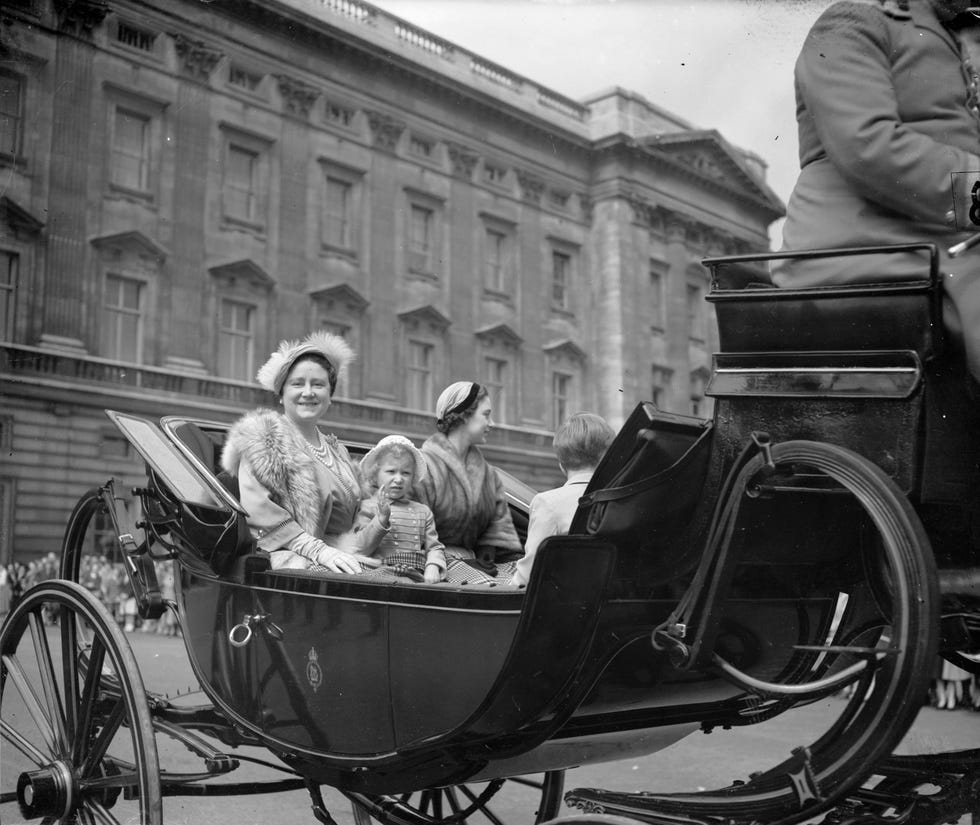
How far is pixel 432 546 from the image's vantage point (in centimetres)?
312

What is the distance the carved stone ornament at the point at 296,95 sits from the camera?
1478 cm

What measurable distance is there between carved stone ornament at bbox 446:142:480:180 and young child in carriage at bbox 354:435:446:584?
36.5 feet

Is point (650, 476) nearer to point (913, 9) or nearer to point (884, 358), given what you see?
point (884, 358)

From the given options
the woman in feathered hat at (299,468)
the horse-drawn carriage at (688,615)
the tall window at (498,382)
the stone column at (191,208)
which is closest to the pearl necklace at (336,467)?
the woman in feathered hat at (299,468)

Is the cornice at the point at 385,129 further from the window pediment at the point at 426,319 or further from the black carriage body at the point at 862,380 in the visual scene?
the black carriage body at the point at 862,380

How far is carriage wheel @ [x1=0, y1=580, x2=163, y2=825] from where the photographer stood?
8.58 feet

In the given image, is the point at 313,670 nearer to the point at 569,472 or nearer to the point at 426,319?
the point at 569,472

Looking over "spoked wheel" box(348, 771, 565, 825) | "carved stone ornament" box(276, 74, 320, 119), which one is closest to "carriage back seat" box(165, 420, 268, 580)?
"spoked wheel" box(348, 771, 565, 825)

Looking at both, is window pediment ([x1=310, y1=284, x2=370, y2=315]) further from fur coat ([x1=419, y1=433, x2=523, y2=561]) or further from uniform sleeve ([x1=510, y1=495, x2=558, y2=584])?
uniform sleeve ([x1=510, y1=495, x2=558, y2=584])

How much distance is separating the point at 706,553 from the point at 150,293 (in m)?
13.9

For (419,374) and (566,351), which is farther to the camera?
(419,374)

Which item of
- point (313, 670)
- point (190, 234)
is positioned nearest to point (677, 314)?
point (190, 234)

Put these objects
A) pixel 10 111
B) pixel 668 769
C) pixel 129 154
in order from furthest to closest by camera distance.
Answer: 1. pixel 129 154
2. pixel 10 111
3. pixel 668 769

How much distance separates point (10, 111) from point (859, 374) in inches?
490
